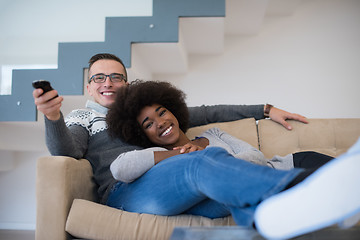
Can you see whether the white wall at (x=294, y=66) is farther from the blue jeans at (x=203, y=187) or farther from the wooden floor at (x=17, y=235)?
the blue jeans at (x=203, y=187)

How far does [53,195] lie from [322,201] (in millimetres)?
922

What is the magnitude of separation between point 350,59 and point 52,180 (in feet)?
8.51

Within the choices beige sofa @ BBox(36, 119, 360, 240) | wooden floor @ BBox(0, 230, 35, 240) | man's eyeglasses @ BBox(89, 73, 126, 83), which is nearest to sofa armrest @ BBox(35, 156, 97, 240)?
beige sofa @ BBox(36, 119, 360, 240)

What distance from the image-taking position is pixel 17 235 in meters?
2.60

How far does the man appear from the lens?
1.28 m

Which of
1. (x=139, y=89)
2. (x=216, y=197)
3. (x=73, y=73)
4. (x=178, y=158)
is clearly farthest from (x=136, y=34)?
(x=216, y=197)

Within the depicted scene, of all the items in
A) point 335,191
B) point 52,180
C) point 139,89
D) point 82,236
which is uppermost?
point 139,89

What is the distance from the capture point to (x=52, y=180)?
1.24m

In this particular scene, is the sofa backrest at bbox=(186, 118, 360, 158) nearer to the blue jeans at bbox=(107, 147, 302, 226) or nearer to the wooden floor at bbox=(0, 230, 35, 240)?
the blue jeans at bbox=(107, 147, 302, 226)

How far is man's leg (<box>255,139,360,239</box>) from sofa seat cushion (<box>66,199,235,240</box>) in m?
0.50

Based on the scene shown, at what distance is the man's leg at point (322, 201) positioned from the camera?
0.71 metres

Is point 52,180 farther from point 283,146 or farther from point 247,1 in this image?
point 247,1

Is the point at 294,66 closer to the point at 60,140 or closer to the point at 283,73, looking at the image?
the point at 283,73

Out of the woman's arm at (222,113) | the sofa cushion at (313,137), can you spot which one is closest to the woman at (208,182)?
the woman's arm at (222,113)
